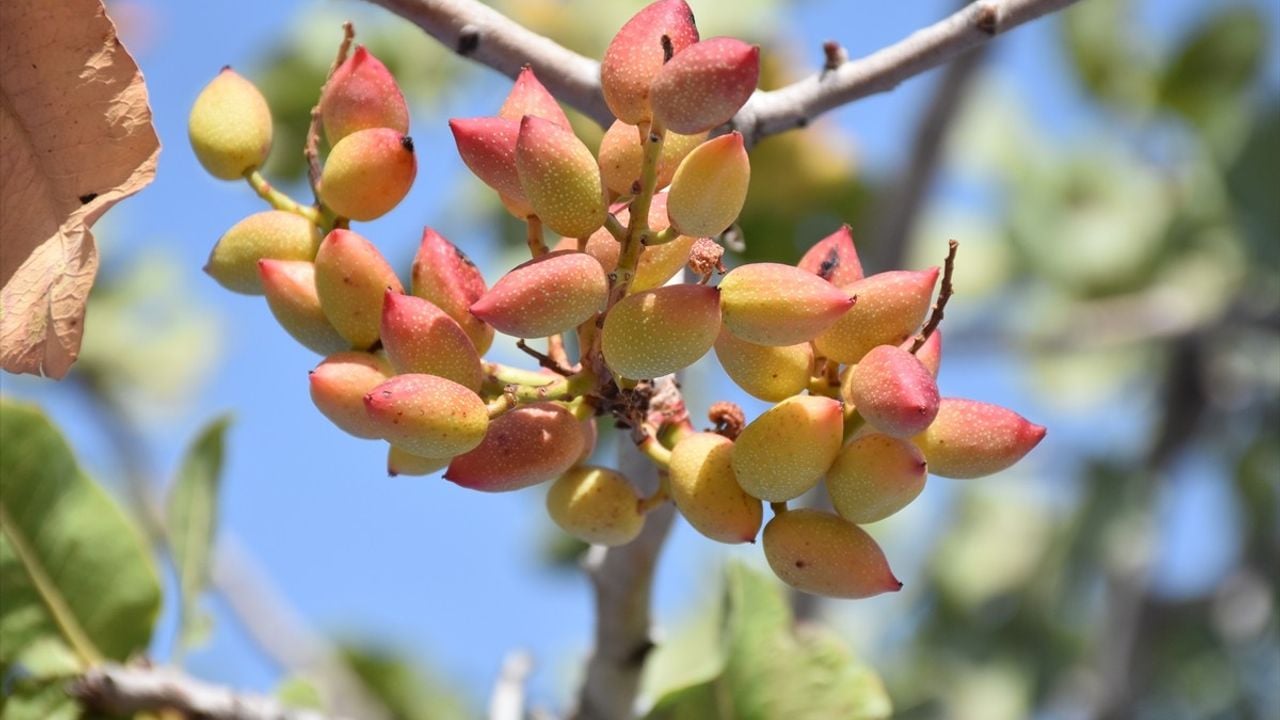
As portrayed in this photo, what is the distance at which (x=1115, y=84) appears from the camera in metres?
3.15

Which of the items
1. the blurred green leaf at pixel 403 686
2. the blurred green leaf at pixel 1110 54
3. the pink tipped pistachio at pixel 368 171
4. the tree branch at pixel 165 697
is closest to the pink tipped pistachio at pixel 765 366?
the pink tipped pistachio at pixel 368 171

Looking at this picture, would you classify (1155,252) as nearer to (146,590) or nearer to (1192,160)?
(1192,160)

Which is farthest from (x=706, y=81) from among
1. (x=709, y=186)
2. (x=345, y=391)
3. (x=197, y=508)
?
(x=197, y=508)

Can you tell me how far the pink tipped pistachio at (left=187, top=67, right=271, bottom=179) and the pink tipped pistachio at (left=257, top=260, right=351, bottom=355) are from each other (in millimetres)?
97

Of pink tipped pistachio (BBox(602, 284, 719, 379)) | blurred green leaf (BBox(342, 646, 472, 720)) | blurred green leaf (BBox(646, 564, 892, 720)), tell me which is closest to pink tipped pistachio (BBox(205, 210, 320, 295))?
pink tipped pistachio (BBox(602, 284, 719, 379))

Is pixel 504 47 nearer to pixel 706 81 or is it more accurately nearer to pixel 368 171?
pixel 368 171

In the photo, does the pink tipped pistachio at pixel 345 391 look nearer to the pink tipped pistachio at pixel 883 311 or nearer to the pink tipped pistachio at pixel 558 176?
the pink tipped pistachio at pixel 558 176

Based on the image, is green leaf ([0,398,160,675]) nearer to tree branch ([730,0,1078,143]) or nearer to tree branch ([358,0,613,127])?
tree branch ([358,0,613,127])

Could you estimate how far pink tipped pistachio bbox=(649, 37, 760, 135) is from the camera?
691 millimetres

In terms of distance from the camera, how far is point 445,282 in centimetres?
78

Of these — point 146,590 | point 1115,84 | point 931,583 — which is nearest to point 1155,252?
point 1115,84

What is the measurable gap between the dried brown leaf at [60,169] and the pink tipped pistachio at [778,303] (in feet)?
1.18

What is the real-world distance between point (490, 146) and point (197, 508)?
0.73 meters

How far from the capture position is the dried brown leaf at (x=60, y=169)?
0.79 meters
